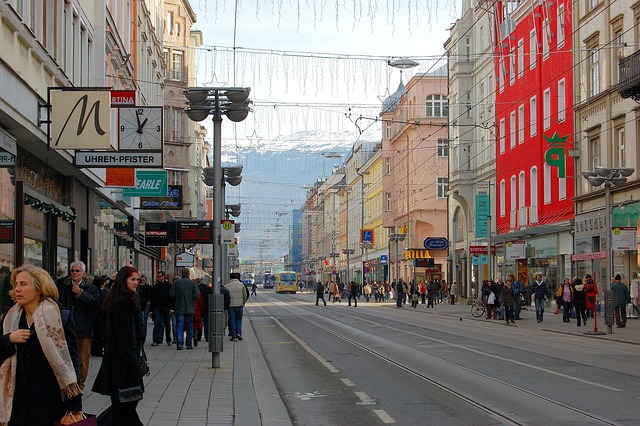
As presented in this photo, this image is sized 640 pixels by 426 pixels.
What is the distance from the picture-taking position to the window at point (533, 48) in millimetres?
47475

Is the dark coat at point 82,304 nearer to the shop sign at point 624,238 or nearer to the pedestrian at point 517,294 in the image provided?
the shop sign at point 624,238

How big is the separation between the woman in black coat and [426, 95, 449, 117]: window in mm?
72133

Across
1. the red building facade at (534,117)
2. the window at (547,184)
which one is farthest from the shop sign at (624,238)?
the window at (547,184)

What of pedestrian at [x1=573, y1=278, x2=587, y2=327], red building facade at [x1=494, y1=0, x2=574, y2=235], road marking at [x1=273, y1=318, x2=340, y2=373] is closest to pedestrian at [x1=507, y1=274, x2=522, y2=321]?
pedestrian at [x1=573, y1=278, x2=587, y2=327]

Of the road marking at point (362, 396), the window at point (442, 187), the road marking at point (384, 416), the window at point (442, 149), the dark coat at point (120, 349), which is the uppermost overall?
the window at point (442, 149)

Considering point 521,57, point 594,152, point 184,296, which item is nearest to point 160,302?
point 184,296

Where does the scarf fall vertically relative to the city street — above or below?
above

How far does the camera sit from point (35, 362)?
6.57 m

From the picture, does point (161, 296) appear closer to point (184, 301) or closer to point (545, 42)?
point (184, 301)

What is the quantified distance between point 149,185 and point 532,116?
81.5 ft

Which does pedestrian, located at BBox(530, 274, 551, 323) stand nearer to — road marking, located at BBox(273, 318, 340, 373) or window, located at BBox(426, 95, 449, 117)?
road marking, located at BBox(273, 318, 340, 373)

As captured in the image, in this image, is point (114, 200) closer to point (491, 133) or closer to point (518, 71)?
point (518, 71)

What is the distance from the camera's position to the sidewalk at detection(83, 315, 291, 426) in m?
11.2

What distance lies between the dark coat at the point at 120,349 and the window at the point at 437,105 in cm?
7222
